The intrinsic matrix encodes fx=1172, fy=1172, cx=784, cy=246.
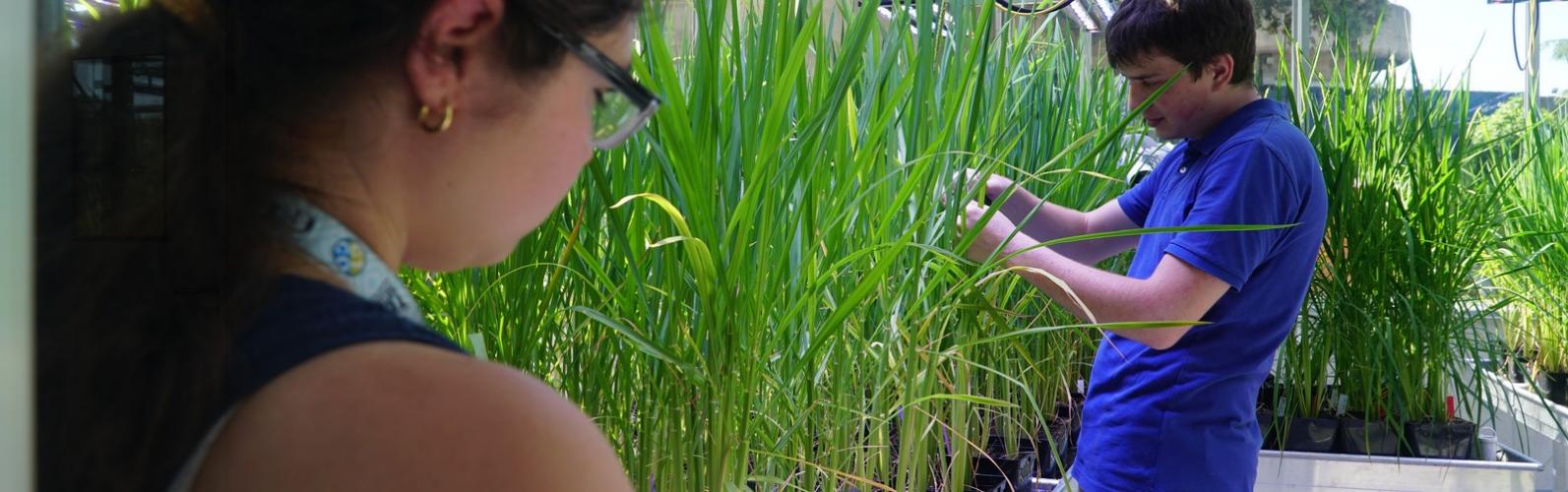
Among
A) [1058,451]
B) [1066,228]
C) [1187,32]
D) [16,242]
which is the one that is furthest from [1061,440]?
[16,242]

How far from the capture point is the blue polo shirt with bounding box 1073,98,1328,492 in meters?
1.19

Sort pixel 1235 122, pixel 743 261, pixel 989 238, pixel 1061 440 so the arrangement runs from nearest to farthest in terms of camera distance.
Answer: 1. pixel 743 261
2. pixel 989 238
3. pixel 1235 122
4. pixel 1061 440

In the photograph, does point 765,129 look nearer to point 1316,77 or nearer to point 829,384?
point 829,384

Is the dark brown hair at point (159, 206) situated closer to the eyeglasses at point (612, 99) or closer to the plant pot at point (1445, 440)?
the eyeglasses at point (612, 99)

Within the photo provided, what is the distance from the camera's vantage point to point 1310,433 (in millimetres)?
2449

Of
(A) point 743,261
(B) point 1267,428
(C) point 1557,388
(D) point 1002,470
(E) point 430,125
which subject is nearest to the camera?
(E) point 430,125

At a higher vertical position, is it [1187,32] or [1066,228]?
[1187,32]

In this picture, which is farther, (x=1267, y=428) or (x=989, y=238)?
(x=1267, y=428)

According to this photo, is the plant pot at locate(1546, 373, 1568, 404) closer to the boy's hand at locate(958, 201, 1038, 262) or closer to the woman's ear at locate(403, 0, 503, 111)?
the boy's hand at locate(958, 201, 1038, 262)

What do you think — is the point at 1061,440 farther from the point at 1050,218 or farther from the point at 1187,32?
the point at 1187,32

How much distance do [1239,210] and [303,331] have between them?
108 centimetres

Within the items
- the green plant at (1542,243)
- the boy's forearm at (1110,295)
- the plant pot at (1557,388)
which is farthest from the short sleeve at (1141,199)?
the plant pot at (1557,388)

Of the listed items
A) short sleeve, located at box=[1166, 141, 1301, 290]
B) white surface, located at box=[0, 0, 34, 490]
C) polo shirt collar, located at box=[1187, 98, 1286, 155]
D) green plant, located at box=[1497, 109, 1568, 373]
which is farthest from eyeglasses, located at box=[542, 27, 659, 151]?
green plant, located at box=[1497, 109, 1568, 373]

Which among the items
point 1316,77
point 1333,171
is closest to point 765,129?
point 1333,171
